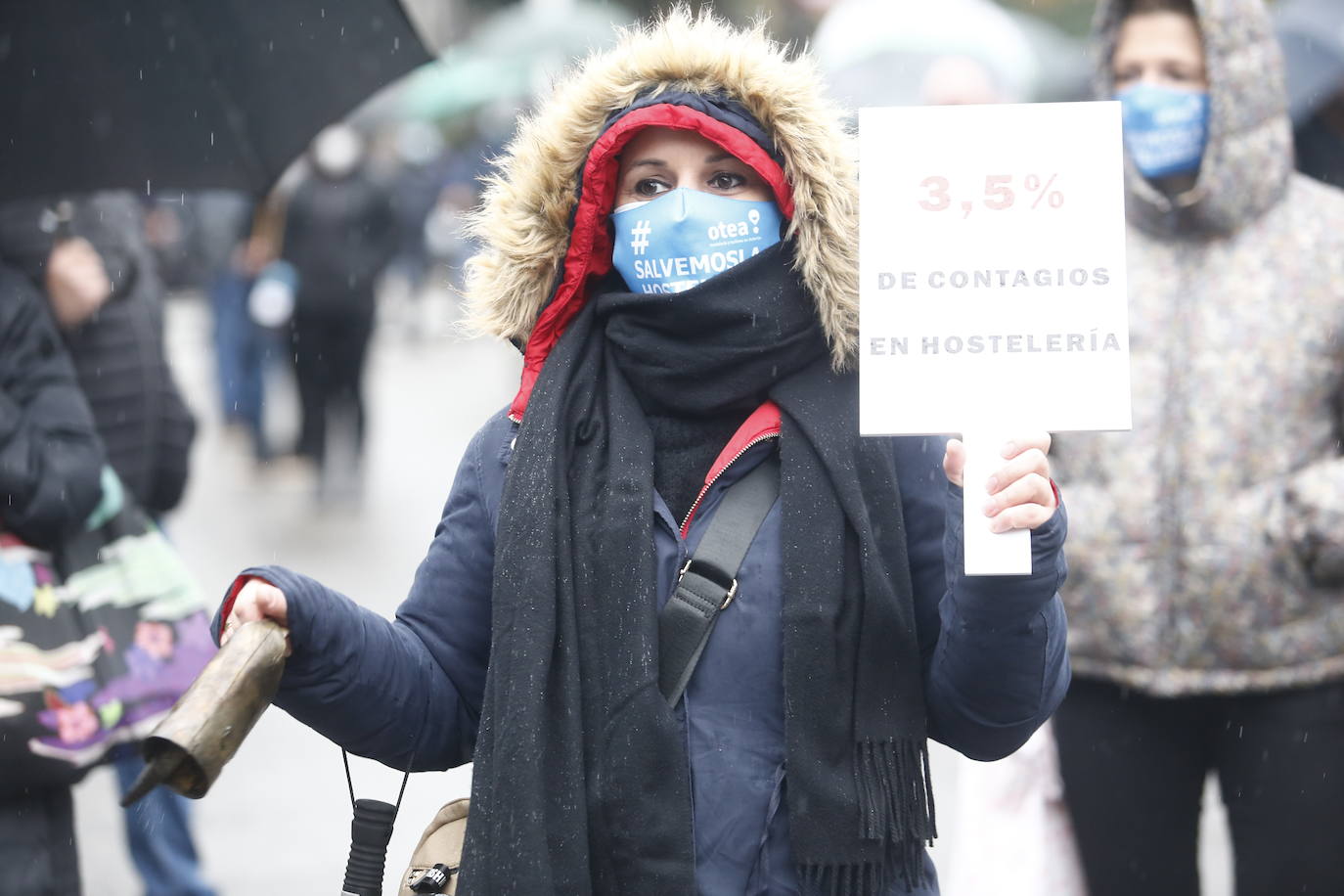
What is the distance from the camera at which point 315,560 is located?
924 cm

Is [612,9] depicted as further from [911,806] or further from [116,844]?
[911,806]

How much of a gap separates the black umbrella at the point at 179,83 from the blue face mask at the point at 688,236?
1.12m

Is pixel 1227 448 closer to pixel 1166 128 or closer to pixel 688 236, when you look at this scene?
pixel 1166 128

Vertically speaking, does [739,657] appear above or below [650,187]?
below

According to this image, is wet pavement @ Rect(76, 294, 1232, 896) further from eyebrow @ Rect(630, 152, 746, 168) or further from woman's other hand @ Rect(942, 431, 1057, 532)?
woman's other hand @ Rect(942, 431, 1057, 532)

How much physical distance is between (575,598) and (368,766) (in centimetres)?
403

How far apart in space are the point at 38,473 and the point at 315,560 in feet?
18.0

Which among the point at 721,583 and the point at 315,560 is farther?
the point at 315,560

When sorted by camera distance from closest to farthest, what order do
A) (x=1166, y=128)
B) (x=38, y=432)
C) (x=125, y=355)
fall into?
(x=1166, y=128) → (x=38, y=432) → (x=125, y=355)

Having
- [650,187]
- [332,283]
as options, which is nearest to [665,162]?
[650,187]

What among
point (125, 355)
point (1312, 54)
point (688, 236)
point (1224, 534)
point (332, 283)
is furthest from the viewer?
point (332, 283)

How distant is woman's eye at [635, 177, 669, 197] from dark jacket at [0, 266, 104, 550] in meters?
1.81

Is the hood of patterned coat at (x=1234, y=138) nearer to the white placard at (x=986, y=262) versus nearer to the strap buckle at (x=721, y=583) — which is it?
the white placard at (x=986, y=262)

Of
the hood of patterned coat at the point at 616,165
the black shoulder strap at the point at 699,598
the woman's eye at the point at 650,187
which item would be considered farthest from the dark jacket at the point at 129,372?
the black shoulder strap at the point at 699,598
